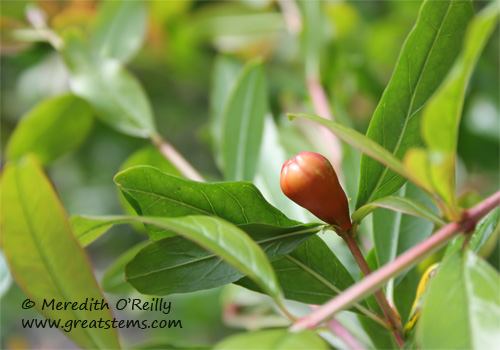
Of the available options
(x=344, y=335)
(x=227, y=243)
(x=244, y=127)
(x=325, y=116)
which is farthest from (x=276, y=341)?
(x=325, y=116)

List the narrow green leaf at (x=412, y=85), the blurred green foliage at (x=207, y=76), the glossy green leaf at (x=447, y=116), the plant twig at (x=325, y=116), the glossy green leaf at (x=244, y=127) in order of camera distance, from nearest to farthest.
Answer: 1. the glossy green leaf at (x=447, y=116)
2. the narrow green leaf at (x=412, y=85)
3. the glossy green leaf at (x=244, y=127)
4. the plant twig at (x=325, y=116)
5. the blurred green foliage at (x=207, y=76)

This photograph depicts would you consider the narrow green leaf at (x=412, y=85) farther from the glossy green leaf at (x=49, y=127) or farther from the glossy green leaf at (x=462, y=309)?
the glossy green leaf at (x=49, y=127)

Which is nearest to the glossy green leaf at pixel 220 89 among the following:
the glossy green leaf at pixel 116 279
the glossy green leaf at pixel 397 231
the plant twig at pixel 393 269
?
the glossy green leaf at pixel 116 279

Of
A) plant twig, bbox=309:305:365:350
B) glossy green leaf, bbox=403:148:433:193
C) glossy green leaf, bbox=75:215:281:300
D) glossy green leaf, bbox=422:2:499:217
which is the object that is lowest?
plant twig, bbox=309:305:365:350

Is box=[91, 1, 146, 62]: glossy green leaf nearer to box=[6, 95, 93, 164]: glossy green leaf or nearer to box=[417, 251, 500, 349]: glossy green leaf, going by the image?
box=[6, 95, 93, 164]: glossy green leaf

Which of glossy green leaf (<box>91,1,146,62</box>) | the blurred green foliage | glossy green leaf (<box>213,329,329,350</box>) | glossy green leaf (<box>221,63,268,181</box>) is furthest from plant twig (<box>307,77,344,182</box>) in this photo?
glossy green leaf (<box>213,329,329,350</box>)

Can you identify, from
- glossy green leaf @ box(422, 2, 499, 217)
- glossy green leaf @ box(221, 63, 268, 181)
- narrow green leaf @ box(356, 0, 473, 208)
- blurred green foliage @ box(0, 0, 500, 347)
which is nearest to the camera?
glossy green leaf @ box(422, 2, 499, 217)

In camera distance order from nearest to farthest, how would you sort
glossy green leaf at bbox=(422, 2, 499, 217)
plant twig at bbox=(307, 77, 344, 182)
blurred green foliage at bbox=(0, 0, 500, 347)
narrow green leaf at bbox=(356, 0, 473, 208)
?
glossy green leaf at bbox=(422, 2, 499, 217) → narrow green leaf at bbox=(356, 0, 473, 208) → plant twig at bbox=(307, 77, 344, 182) → blurred green foliage at bbox=(0, 0, 500, 347)

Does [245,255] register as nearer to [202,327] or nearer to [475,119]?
[475,119]
